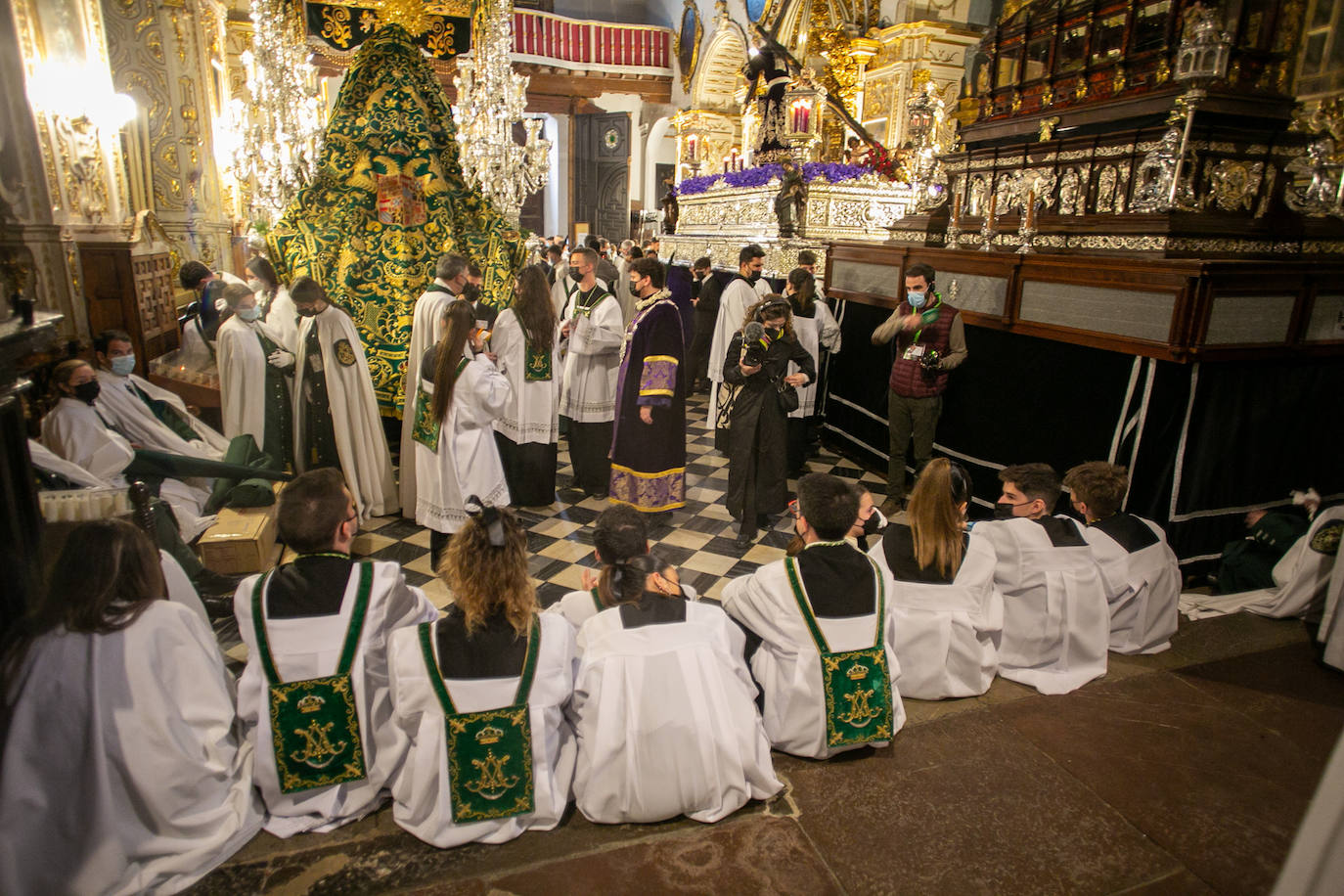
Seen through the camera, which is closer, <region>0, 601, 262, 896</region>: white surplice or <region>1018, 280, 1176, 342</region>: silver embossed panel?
<region>0, 601, 262, 896</region>: white surplice

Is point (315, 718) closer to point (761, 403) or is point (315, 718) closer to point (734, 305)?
point (761, 403)

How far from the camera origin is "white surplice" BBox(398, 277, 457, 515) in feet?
15.5

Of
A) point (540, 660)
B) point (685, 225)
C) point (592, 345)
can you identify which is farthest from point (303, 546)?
point (685, 225)

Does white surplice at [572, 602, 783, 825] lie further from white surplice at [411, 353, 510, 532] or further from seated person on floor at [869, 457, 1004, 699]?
white surplice at [411, 353, 510, 532]

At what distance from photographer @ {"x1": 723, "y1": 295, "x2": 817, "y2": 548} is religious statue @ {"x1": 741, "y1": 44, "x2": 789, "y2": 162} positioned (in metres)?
7.20

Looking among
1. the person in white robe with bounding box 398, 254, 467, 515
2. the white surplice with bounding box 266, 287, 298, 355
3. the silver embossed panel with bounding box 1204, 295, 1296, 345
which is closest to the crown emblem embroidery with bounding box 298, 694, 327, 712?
the person in white robe with bounding box 398, 254, 467, 515

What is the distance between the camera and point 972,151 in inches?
261

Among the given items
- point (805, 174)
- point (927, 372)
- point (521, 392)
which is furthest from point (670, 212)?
point (927, 372)

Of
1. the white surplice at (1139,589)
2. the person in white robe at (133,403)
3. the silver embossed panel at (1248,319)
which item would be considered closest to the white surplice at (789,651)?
the white surplice at (1139,589)

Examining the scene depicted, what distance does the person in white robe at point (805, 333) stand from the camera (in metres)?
6.11

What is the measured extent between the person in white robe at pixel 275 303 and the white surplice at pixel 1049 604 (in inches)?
186

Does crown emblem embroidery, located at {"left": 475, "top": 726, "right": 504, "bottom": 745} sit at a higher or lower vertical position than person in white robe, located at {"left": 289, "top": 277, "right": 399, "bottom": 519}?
lower

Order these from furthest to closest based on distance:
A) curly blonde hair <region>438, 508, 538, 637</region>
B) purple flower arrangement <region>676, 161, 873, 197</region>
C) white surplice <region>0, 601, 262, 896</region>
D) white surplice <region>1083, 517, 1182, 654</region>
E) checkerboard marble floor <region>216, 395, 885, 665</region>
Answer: purple flower arrangement <region>676, 161, 873, 197</region>
checkerboard marble floor <region>216, 395, 885, 665</region>
white surplice <region>1083, 517, 1182, 654</region>
curly blonde hair <region>438, 508, 538, 637</region>
white surplice <region>0, 601, 262, 896</region>

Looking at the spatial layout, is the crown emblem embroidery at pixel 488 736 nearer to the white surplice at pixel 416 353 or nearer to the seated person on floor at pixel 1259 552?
the white surplice at pixel 416 353
